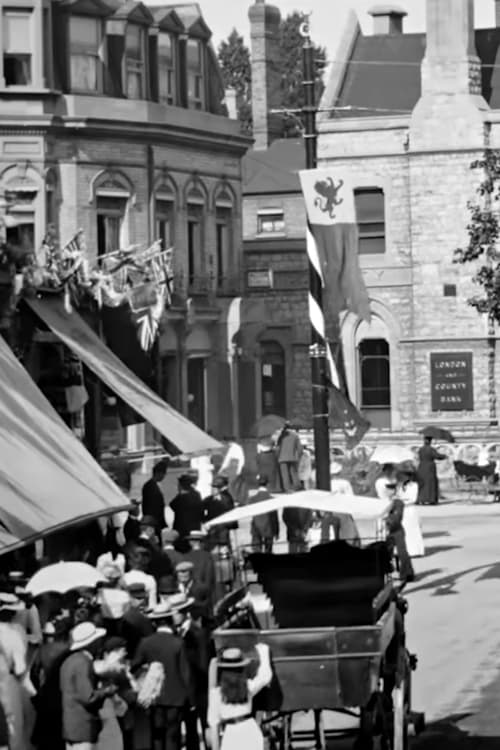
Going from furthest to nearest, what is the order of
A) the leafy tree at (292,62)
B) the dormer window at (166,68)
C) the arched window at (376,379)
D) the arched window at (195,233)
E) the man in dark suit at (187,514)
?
1. the leafy tree at (292,62)
2. the arched window at (376,379)
3. the arched window at (195,233)
4. the dormer window at (166,68)
5. the man in dark suit at (187,514)

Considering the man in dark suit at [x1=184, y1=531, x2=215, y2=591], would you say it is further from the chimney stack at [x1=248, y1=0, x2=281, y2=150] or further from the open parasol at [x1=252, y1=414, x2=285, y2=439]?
the chimney stack at [x1=248, y1=0, x2=281, y2=150]

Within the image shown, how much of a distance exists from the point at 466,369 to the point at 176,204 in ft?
37.7

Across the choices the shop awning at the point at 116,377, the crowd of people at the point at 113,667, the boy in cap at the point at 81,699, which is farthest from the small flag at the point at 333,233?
the boy in cap at the point at 81,699

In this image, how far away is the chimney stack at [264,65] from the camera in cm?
6619

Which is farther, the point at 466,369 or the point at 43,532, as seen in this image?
the point at 466,369

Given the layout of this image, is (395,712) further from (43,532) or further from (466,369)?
(466,369)

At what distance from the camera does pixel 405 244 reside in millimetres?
56906

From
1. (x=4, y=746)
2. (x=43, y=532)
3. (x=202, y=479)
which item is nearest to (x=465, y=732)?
(x=43, y=532)

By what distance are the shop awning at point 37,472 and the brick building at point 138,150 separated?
18842 mm

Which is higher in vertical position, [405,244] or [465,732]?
[405,244]

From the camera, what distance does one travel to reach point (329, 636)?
15.8m

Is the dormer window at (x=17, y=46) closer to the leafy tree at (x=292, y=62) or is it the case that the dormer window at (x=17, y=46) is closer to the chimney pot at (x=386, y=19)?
the chimney pot at (x=386, y=19)

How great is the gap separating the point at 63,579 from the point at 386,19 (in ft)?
156

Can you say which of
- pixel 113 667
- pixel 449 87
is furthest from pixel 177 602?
pixel 449 87
